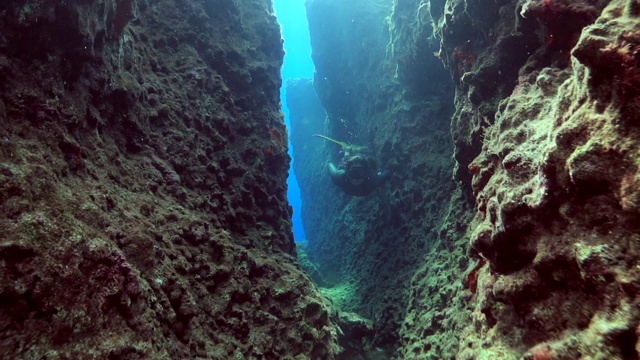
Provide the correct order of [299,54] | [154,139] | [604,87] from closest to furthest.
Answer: [604,87]
[154,139]
[299,54]

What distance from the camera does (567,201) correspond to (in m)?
2.24

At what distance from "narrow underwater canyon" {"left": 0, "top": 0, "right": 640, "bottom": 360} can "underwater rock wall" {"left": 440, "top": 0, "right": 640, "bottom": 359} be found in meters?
0.01

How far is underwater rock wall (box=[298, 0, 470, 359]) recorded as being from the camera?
249 inches

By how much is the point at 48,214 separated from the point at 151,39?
3988mm

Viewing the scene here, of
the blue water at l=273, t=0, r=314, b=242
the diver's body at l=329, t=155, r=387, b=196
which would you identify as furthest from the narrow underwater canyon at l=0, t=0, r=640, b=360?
the blue water at l=273, t=0, r=314, b=242

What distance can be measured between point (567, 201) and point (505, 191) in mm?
606

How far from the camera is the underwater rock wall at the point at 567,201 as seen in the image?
1.81 m

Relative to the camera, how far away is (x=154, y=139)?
4441mm

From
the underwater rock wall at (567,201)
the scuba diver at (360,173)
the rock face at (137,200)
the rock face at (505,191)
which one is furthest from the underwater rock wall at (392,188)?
the rock face at (137,200)

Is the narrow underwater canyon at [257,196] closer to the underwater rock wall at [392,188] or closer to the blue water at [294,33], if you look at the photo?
the underwater rock wall at [392,188]

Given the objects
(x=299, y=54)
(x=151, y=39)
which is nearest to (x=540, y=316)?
(x=151, y=39)

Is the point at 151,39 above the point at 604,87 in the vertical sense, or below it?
above

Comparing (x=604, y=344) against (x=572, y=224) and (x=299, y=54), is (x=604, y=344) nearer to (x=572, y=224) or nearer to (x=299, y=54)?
(x=572, y=224)

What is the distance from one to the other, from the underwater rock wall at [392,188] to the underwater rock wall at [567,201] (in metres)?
2.06
